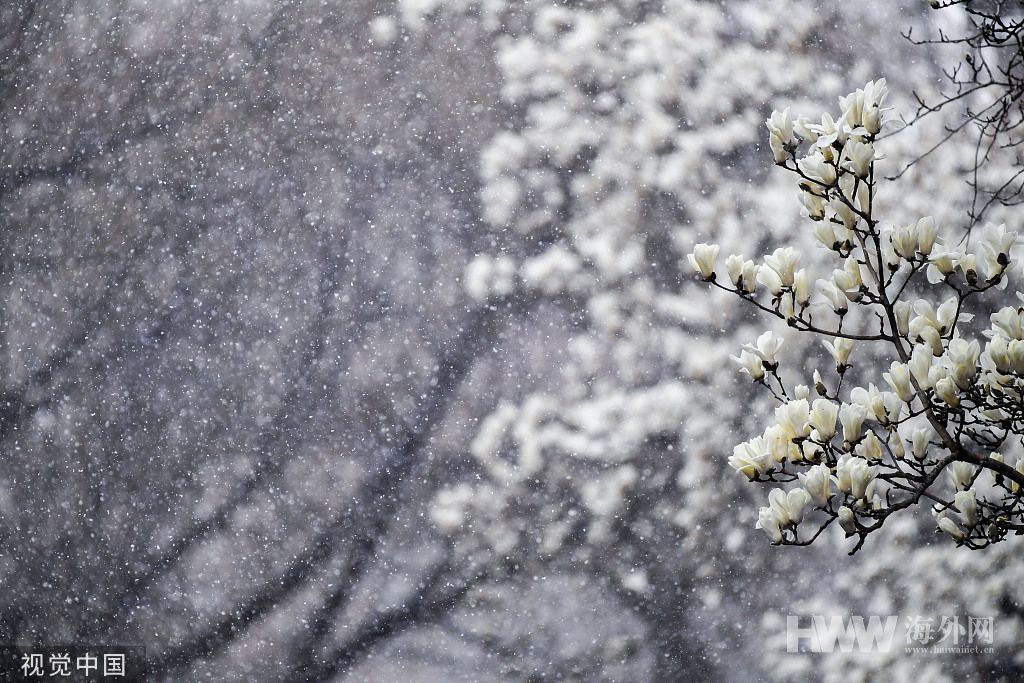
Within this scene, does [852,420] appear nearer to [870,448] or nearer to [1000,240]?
[870,448]

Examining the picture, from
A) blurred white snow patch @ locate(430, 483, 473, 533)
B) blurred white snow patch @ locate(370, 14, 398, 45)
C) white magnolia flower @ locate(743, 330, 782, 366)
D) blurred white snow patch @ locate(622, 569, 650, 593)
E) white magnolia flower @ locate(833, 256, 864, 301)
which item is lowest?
blurred white snow patch @ locate(622, 569, 650, 593)

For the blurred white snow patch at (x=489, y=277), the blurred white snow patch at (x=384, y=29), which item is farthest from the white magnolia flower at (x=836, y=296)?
the blurred white snow patch at (x=384, y=29)

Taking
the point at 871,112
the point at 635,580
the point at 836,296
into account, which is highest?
the point at 871,112

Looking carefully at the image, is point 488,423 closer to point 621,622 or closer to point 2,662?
point 621,622

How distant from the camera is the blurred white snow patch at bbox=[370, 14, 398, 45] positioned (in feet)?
2.25

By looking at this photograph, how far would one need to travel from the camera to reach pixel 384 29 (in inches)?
27.0

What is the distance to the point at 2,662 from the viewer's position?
75 cm

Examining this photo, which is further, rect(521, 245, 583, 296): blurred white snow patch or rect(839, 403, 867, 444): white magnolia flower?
rect(521, 245, 583, 296): blurred white snow patch

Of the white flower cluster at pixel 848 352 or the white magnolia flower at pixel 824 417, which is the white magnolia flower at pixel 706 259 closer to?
the white flower cluster at pixel 848 352

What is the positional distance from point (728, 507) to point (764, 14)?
14.6 inches

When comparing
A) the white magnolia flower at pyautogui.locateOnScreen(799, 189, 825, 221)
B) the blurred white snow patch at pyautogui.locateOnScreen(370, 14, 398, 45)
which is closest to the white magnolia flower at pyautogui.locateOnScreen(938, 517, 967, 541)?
the white magnolia flower at pyautogui.locateOnScreen(799, 189, 825, 221)

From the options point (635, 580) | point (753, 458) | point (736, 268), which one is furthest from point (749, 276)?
point (635, 580)

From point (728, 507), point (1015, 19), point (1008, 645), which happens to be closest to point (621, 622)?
point (728, 507)

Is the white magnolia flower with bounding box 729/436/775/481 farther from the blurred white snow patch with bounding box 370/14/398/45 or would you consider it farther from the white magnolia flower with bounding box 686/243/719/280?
the blurred white snow patch with bounding box 370/14/398/45
